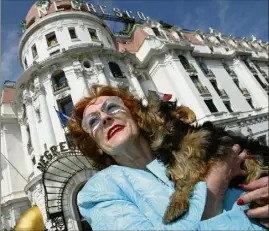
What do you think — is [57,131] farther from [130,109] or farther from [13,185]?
[130,109]

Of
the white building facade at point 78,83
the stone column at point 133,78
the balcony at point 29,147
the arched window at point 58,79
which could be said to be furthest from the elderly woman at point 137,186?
the balcony at point 29,147

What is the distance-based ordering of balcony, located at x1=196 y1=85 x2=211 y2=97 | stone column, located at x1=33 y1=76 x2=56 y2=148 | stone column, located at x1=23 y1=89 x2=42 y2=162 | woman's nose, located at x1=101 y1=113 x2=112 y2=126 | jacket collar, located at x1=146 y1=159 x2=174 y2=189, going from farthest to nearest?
balcony, located at x1=196 y1=85 x2=211 y2=97
stone column, located at x1=23 y1=89 x2=42 y2=162
stone column, located at x1=33 y1=76 x2=56 y2=148
woman's nose, located at x1=101 y1=113 x2=112 y2=126
jacket collar, located at x1=146 y1=159 x2=174 y2=189

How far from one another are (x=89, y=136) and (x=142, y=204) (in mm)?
1155

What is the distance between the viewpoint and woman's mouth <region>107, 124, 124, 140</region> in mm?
2135

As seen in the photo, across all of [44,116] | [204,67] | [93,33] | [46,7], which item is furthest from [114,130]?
[204,67]

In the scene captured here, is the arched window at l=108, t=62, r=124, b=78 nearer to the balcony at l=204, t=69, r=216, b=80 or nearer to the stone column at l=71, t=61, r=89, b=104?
the stone column at l=71, t=61, r=89, b=104

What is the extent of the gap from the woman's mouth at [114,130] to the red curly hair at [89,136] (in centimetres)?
23

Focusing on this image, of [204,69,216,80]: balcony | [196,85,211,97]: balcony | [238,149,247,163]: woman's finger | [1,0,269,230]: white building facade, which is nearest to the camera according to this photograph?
[238,149,247,163]: woman's finger

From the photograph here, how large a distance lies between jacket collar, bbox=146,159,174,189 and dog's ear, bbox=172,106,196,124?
2.17 ft

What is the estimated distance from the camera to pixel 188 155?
1.91m

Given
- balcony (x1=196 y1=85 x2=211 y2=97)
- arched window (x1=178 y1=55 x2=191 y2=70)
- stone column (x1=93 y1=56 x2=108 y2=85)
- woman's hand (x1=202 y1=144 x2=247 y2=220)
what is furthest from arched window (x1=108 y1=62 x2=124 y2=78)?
woman's hand (x1=202 y1=144 x2=247 y2=220)

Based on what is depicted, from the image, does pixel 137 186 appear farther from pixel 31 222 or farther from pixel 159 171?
pixel 31 222

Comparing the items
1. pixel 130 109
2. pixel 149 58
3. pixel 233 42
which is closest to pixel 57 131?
pixel 149 58

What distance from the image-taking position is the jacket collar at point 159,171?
176 centimetres
